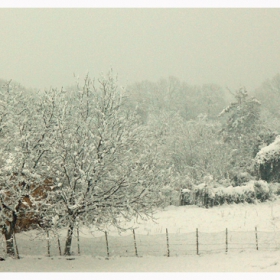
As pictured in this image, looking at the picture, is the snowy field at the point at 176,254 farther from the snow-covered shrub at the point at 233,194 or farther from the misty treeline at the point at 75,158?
the misty treeline at the point at 75,158

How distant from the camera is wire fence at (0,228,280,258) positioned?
13.1 metres

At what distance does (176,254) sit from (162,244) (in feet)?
3.56

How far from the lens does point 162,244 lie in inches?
558

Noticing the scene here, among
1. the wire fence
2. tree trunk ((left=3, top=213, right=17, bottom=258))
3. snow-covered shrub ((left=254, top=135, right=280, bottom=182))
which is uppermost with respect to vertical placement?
snow-covered shrub ((left=254, top=135, right=280, bottom=182))

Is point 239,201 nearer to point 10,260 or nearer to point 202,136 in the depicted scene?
point 202,136

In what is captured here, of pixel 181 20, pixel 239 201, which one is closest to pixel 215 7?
pixel 181 20

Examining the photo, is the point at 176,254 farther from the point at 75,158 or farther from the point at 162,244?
the point at 75,158

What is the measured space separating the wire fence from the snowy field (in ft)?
0.13

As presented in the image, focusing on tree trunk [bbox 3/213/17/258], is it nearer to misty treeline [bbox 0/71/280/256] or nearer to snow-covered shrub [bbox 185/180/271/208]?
misty treeline [bbox 0/71/280/256]

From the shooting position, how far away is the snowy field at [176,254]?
427 inches

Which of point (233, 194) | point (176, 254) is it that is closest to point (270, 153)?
point (233, 194)

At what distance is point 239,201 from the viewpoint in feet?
62.1

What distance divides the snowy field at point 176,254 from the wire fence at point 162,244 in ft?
0.13

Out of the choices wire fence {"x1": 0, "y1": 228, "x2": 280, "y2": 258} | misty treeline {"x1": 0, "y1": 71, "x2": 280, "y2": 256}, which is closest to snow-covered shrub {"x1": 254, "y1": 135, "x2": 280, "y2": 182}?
wire fence {"x1": 0, "y1": 228, "x2": 280, "y2": 258}
